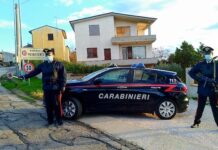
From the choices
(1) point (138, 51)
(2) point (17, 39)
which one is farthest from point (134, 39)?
(2) point (17, 39)

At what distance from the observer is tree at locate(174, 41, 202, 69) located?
3978 cm

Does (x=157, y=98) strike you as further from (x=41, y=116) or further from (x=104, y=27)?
(x=104, y=27)

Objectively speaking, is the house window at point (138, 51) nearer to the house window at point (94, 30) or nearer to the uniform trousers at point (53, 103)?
the house window at point (94, 30)

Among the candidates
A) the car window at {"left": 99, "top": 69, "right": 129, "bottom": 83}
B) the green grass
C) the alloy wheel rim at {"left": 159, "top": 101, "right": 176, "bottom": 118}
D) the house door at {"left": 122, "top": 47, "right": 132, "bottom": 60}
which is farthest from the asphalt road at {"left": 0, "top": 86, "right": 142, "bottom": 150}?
the house door at {"left": 122, "top": 47, "right": 132, "bottom": 60}

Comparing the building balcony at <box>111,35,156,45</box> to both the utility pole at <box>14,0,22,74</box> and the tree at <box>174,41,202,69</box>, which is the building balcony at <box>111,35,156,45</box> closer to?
the tree at <box>174,41,202,69</box>

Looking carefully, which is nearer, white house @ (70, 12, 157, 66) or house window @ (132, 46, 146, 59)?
white house @ (70, 12, 157, 66)

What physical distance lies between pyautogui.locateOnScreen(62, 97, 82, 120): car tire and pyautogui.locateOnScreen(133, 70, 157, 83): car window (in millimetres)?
1804

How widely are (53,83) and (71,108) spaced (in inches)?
48.7

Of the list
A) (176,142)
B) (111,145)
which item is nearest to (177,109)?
(176,142)

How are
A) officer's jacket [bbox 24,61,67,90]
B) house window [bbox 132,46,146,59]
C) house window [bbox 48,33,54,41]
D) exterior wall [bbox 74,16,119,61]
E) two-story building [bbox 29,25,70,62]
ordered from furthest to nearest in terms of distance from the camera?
house window [bbox 48,33,54,41]
two-story building [bbox 29,25,70,62]
house window [bbox 132,46,146,59]
exterior wall [bbox 74,16,119,61]
officer's jacket [bbox 24,61,67,90]

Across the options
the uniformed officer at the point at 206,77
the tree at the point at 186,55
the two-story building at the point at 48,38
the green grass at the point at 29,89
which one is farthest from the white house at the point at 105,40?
the uniformed officer at the point at 206,77

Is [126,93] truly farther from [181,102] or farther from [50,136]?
[50,136]

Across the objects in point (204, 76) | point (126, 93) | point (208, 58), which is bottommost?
point (126, 93)

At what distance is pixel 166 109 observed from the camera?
31.6 feet
